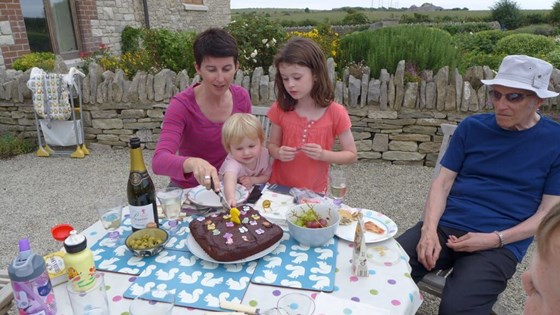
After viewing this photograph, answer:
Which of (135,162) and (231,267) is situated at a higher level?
(135,162)

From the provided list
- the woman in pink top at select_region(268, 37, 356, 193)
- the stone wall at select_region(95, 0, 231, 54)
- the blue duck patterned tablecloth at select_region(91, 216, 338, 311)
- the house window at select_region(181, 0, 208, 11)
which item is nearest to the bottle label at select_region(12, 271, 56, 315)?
the blue duck patterned tablecloth at select_region(91, 216, 338, 311)

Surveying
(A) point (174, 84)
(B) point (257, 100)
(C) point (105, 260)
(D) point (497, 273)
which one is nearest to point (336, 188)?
(D) point (497, 273)

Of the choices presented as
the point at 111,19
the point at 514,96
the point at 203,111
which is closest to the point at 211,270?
the point at 203,111

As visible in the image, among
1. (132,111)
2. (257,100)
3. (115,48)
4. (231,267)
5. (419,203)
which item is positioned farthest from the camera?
(115,48)

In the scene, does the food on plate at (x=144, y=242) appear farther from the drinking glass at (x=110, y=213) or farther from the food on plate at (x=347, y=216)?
the food on plate at (x=347, y=216)

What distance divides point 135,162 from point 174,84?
3645 mm

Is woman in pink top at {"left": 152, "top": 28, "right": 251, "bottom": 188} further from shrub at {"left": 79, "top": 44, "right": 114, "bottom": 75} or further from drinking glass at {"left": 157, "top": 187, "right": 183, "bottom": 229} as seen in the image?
shrub at {"left": 79, "top": 44, "right": 114, "bottom": 75}

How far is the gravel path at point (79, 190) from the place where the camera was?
11.6 ft

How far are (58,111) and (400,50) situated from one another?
14.9 ft

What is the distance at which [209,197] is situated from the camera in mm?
1872

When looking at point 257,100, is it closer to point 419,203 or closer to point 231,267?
point 419,203

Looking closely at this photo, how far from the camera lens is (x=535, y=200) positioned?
197cm

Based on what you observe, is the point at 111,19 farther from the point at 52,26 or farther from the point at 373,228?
the point at 373,228

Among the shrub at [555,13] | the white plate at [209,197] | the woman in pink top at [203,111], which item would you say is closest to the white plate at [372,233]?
the white plate at [209,197]
